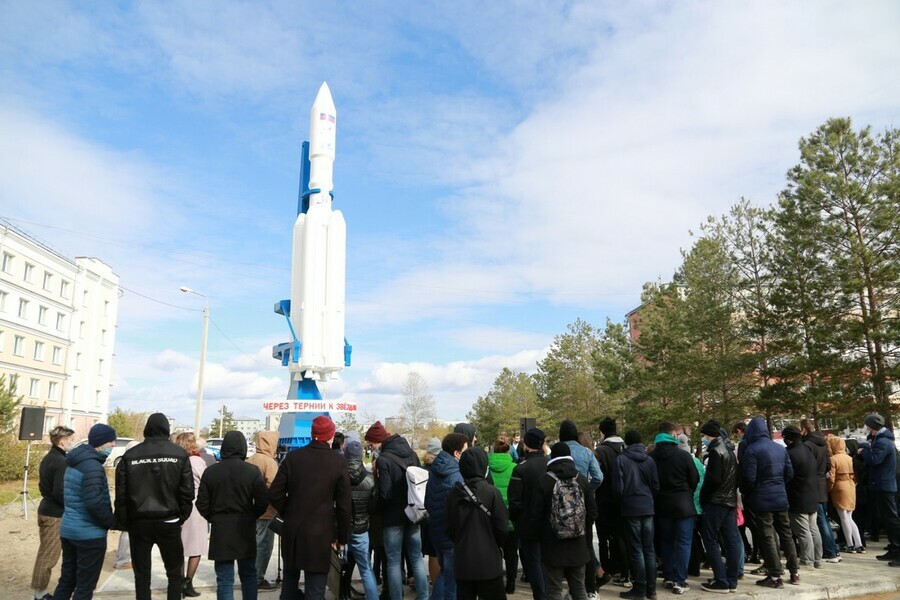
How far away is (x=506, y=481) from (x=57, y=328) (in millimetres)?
39663

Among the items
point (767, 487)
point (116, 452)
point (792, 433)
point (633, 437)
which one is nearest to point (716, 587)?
point (767, 487)

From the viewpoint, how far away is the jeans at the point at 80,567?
5.48m

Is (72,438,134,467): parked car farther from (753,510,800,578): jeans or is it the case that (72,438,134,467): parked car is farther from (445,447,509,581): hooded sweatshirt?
(753,510,800,578): jeans

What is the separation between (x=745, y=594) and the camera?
665cm

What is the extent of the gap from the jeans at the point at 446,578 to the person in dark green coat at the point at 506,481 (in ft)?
4.38

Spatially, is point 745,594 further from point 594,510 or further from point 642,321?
point 642,321

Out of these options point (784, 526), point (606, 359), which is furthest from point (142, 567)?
point (606, 359)

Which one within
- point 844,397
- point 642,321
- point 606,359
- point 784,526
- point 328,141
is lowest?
point 784,526

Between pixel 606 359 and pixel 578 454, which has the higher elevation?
pixel 606 359

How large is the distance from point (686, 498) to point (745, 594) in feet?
3.67

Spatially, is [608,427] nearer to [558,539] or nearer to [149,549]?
[558,539]

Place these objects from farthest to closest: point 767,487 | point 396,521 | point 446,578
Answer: point 767,487
point 396,521
point 446,578

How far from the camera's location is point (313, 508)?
5230mm

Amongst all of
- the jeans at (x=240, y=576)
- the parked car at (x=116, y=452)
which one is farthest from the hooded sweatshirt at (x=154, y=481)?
the parked car at (x=116, y=452)
